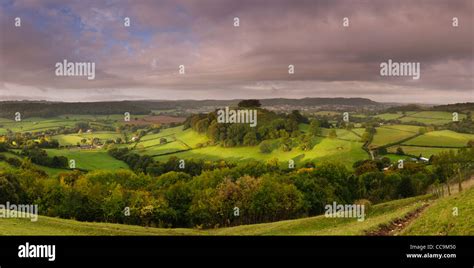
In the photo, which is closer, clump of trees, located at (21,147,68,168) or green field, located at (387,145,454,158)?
green field, located at (387,145,454,158)

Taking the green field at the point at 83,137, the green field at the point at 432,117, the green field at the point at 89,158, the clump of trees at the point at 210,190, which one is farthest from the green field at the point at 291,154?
the green field at the point at 432,117

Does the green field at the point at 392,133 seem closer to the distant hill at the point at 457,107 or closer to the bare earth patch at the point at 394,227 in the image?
the distant hill at the point at 457,107

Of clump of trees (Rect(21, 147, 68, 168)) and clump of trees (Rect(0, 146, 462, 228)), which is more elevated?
clump of trees (Rect(21, 147, 68, 168))

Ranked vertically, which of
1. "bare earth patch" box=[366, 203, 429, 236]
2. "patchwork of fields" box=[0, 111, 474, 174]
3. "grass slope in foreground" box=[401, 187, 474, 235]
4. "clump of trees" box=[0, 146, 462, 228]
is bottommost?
"clump of trees" box=[0, 146, 462, 228]

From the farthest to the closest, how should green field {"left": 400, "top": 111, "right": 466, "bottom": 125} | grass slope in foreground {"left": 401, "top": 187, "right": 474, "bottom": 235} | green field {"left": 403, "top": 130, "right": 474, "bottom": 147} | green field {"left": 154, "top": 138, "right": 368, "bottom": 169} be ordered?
green field {"left": 400, "top": 111, "right": 466, "bottom": 125}, green field {"left": 154, "top": 138, "right": 368, "bottom": 169}, green field {"left": 403, "top": 130, "right": 474, "bottom": 147}, grass slope in foreground {"left": 401, "top": 187, "right": 474, "bottom": 235}

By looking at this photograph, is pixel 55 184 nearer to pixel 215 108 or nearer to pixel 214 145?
pixel 214 145

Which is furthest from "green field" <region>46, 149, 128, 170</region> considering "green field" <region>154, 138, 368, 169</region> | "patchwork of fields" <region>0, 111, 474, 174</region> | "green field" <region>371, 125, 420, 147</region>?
"green field" <region>371, 125, 420, 147</region>

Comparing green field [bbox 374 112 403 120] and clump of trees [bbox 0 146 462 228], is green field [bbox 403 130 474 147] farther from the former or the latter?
green field [bbox 374 112 403 120]
